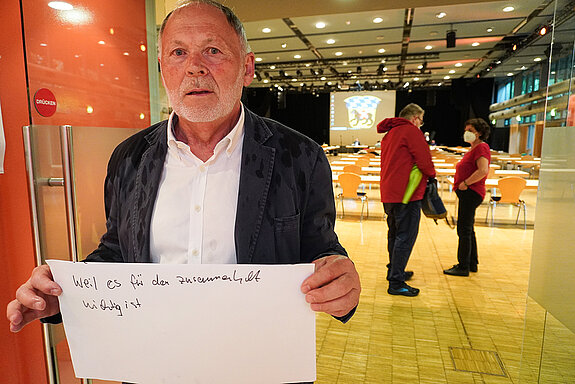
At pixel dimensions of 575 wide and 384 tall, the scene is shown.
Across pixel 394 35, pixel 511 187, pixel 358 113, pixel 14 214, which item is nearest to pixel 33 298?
pixel 14 214

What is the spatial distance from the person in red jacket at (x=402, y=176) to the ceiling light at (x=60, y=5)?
112 inches

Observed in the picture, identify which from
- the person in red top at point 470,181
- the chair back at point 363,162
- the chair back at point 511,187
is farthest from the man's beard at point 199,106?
the chair back at point 363,162

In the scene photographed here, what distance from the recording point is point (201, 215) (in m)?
1.14

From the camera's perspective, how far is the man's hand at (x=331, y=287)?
33.9 inches

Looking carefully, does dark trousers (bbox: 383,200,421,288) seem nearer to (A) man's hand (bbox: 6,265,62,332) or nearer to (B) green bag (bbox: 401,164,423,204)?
(B) green bag (bbox: 401,164,423,204)

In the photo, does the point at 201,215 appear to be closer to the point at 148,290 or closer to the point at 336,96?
the point at 148,290

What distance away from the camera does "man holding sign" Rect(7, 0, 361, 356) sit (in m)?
1.13

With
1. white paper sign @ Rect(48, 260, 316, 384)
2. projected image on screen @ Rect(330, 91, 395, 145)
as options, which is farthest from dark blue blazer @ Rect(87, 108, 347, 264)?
projected image on screen @ Rect(330, 91, 395, 145)

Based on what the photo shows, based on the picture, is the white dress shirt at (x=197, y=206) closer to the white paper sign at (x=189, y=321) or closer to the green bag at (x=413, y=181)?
the white paper sign at (x=189, y=321)

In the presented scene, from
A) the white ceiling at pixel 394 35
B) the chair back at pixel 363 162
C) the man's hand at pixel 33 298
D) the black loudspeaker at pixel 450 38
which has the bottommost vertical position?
the chair back at pixel 363 162

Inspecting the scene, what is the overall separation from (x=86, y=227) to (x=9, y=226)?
326 millimetres

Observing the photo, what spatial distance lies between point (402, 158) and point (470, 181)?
97cm

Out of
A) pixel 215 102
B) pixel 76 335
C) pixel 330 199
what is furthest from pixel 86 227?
pixel 330 199

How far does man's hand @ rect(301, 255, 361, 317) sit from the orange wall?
1506 millimetres
